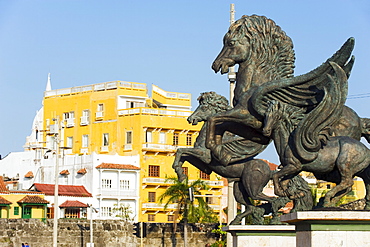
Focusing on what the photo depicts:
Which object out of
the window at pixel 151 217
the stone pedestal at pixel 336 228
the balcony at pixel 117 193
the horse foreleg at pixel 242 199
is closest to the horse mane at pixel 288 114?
the stone pedestal at pixel 336 228

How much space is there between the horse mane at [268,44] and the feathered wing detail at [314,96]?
1016mm

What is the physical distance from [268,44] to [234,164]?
2729 millimetres

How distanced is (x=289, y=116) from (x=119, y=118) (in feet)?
185

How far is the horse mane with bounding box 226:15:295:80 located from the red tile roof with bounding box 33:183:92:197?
46.5 metres

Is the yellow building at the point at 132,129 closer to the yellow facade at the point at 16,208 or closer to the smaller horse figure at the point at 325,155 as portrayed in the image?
the yellow facade at the point at 16,208

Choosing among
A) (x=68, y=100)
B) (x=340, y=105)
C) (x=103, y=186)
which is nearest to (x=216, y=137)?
(x=340, y=105)

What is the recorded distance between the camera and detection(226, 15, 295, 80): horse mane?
12.6 meters

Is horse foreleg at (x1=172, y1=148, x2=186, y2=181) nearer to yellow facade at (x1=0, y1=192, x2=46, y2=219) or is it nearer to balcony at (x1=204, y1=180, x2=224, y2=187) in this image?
yellow facade at (x1=0, y1=192, x2=46, y2=219)

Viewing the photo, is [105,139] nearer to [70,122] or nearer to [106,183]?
[70,122]

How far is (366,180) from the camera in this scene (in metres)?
11.6

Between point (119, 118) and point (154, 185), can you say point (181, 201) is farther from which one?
point (119, 118)

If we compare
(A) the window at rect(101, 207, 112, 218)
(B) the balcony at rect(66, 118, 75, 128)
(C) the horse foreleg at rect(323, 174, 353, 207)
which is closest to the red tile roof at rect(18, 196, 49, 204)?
(A) the window at rect(101, 207, 112, 218)

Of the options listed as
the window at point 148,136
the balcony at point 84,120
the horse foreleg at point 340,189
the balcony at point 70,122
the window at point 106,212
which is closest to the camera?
the horse foreleg at point 340,189

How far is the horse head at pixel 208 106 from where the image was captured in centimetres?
1527
